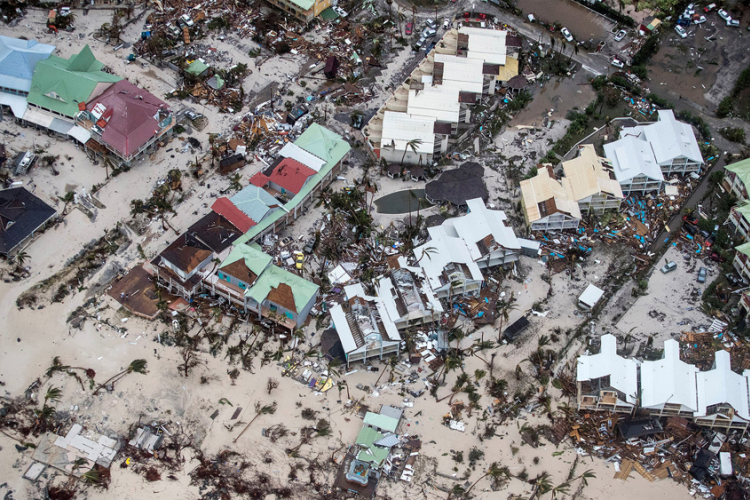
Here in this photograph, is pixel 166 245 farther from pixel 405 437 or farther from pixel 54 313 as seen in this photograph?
pixel 405 437

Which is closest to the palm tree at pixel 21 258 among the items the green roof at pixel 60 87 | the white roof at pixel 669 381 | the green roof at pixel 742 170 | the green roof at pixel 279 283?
the green roof at pixel 60 87

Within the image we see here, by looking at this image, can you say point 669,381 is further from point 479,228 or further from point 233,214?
point 233,214

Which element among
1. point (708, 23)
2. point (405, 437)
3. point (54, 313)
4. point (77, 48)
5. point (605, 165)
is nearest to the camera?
point (405, 437)

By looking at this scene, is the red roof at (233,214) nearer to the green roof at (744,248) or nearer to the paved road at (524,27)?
the paved road at (524,27)

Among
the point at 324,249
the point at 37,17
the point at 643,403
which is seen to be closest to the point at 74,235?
the point at 324,249

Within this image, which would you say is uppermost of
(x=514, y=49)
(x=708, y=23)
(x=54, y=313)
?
(x=708, y=23)
